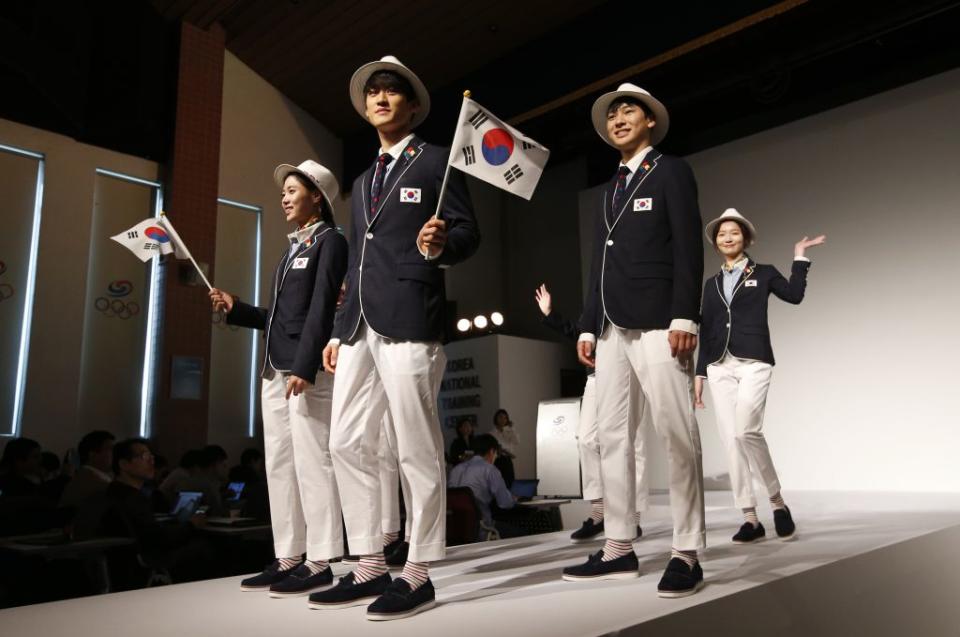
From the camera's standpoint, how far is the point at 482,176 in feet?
6.35

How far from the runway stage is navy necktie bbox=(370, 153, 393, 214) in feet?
3.64

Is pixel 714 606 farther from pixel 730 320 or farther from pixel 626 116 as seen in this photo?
pixel 730 320

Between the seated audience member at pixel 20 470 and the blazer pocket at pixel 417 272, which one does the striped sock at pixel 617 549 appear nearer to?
the blazer pocket at pixel 417 272

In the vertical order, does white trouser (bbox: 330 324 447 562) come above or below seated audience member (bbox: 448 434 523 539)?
above

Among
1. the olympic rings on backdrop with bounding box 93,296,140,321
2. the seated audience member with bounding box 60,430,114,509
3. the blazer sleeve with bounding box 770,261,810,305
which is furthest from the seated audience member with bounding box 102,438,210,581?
the olympic rings on backdrop with bounding box 93,296,140,321

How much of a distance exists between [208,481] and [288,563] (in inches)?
133

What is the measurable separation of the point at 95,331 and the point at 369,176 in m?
7.70

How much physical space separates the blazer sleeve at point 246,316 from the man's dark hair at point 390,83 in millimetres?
947

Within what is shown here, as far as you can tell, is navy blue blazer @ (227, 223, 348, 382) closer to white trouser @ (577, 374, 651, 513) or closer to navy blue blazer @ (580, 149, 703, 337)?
navy blue blazer @ (580, 149, 703, 337)

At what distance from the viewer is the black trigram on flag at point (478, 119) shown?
1.96 metres

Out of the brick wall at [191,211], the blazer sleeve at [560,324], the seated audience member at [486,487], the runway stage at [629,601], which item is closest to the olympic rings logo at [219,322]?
the brick wall at [191,211]

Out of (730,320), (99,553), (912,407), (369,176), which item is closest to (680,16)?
(912,407)

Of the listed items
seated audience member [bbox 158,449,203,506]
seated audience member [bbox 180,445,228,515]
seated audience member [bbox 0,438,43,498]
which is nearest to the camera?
seated audience member [bbox 0,438,43,498]

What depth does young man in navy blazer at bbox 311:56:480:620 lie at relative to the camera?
195 cm
